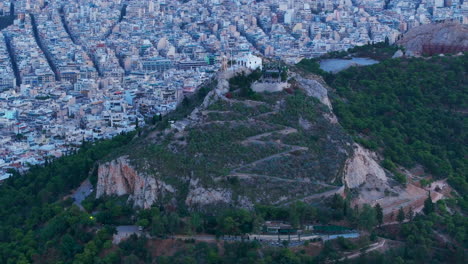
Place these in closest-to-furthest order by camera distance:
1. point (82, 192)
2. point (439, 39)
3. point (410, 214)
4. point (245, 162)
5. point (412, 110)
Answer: point (410, 214) → point (245, 162) → point (82, 192) → point (412, 110) → point (439, 39)

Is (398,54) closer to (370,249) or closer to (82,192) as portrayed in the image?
(370,249)

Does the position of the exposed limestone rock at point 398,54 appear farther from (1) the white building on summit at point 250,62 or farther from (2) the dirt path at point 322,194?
(2) the dirt path at point 322,194

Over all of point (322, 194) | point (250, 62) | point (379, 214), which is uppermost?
point (250, 62)

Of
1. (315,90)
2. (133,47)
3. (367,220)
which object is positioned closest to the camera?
(367,220)

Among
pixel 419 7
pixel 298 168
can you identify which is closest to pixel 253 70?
pixel 298 168

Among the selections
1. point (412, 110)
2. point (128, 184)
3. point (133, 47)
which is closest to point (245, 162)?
point (128, 184)
